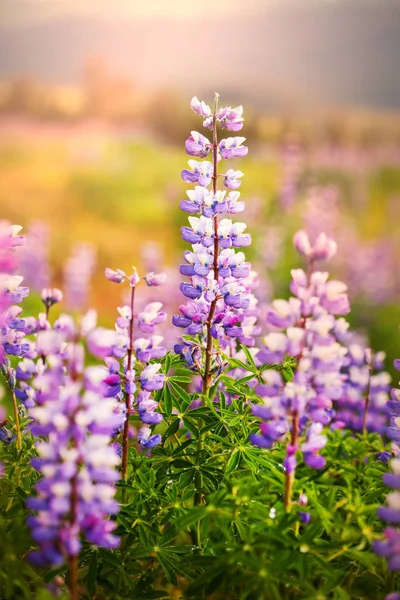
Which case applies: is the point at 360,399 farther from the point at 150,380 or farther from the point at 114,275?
the point at 114,275

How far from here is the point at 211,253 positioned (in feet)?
5.09

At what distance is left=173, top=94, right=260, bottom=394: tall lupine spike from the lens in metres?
1.49

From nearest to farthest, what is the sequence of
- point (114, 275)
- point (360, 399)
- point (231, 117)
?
point (114, 275) → point (231, 117) → point (360, 399)

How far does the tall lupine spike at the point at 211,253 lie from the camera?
1489mm

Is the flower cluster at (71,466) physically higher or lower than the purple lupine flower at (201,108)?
lower

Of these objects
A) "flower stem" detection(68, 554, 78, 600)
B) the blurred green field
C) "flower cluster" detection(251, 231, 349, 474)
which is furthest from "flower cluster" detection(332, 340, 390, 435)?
the blurred green field

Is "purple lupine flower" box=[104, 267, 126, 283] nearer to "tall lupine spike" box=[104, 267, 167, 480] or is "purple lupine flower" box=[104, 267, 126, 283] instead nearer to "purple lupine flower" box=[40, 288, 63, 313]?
"tall lupine spike" box=[104, 267, 167, 480]

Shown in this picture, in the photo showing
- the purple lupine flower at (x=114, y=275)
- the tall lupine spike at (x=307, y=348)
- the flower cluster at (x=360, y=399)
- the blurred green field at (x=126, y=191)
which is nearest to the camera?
the tall lupine spike at (x=307, y=348)

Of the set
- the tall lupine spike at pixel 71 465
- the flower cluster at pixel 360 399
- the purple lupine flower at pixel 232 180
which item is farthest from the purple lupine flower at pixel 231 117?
the flower cluster at pixel 360 399

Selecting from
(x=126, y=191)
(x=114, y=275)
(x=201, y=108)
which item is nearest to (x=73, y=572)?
(x=114, y=275)

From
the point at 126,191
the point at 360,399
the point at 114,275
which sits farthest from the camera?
the point at 126,191

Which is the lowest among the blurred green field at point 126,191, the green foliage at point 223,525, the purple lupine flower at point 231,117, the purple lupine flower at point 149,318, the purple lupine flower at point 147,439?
the green foliage at point 223,525

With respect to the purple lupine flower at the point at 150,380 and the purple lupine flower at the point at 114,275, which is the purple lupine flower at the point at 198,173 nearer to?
the purple lupine flower at the point at 114,275

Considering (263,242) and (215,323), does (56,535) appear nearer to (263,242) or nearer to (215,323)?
(215,323)
